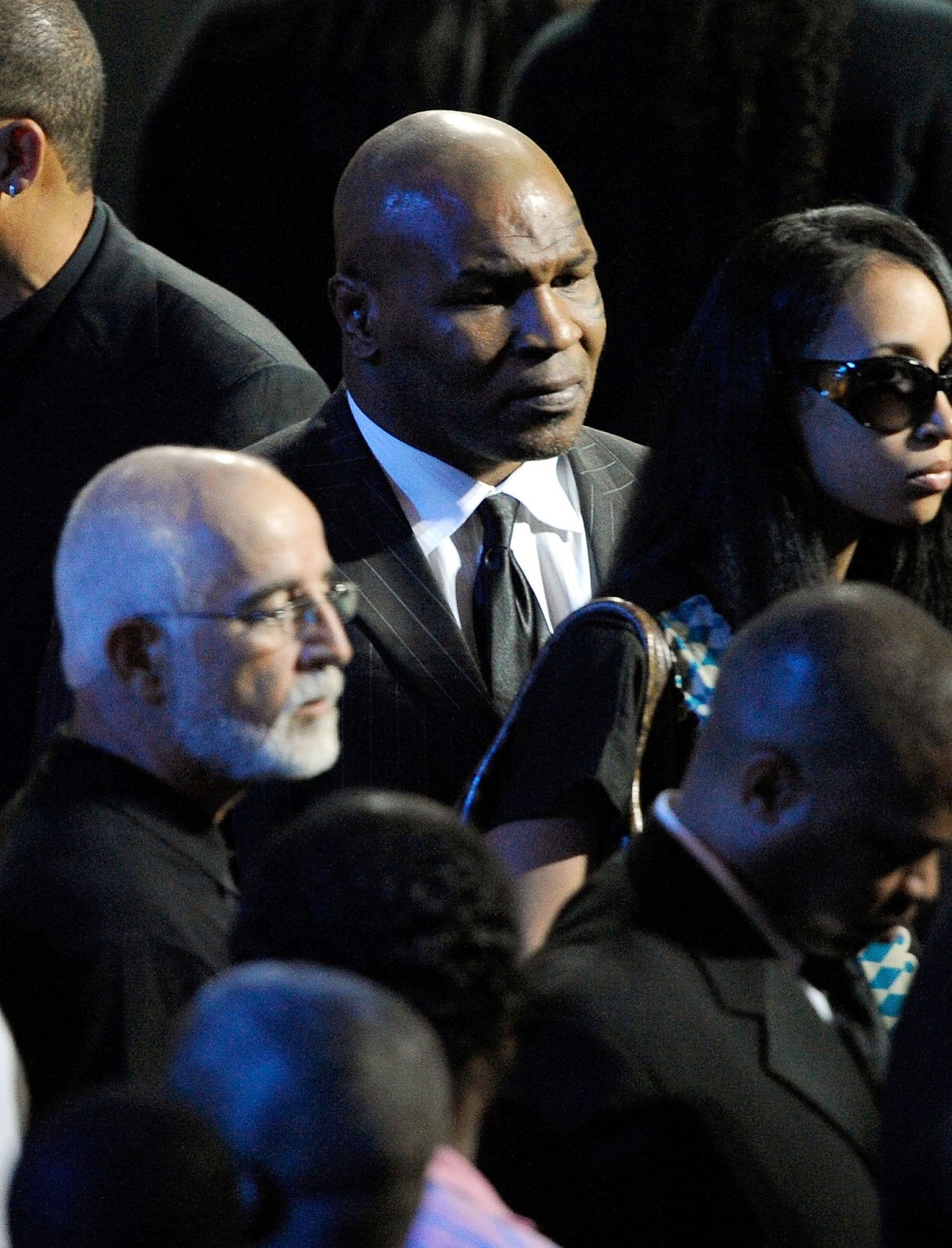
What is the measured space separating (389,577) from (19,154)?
1.15 metres

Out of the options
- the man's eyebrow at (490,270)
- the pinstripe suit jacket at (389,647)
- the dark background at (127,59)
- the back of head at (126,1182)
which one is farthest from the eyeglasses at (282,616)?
the dark background at (127,59)

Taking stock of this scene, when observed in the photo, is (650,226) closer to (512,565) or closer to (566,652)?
(512,565)

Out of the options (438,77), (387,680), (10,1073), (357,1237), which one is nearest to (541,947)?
(10,1073)

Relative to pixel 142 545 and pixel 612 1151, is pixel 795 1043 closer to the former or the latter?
pixel 612 1151

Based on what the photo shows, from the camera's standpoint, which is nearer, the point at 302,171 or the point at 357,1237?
the point at 357,1237

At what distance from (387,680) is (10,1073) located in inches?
47.0

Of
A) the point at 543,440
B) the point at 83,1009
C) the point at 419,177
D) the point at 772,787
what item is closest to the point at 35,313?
the point at 419,177

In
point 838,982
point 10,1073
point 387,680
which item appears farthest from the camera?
point 387,680

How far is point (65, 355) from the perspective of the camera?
405 cm

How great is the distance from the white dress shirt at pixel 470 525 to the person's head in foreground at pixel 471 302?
0.09 feet

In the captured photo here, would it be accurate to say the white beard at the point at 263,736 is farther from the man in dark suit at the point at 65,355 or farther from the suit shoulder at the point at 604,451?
the man in dark suit at the point at 65,355

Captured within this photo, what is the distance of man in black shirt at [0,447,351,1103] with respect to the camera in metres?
2.47

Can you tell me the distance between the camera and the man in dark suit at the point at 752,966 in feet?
7.19

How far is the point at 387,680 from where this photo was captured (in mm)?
3309
